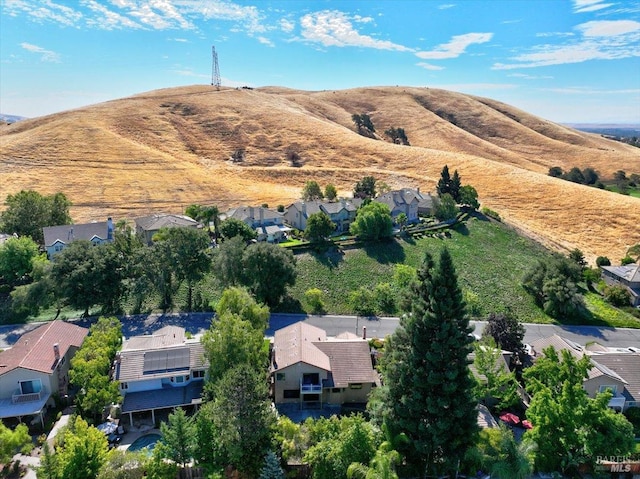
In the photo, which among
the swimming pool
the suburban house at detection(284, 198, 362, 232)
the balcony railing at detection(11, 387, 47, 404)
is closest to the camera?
the swimming pool

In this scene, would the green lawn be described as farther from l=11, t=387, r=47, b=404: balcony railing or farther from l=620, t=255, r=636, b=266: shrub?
l=11, t=387, r=47, b=404: balcony railing

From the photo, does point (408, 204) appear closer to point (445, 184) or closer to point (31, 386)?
point (445, 184)

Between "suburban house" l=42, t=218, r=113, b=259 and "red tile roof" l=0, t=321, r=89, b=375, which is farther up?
"suburban house" l=42, t=218, r=113, b=259

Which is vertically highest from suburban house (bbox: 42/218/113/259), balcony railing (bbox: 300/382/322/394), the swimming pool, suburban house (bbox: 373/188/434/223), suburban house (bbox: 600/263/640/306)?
suburban house (bbox: 373/188/434/223)

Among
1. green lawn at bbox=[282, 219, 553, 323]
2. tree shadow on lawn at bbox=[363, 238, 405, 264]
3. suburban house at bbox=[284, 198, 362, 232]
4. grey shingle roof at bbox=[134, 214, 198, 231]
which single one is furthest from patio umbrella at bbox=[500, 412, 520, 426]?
grey shingle roof at bbox=[134, 214, 198, 231]

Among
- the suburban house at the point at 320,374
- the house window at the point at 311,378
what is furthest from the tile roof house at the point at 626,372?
the house window at the point at 311,378

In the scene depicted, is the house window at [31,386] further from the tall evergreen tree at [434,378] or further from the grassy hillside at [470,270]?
the grassy hillside at [470,270]

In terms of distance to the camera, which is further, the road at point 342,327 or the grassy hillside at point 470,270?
the grassy hillside at point 470,270

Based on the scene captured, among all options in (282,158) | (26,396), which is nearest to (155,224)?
(26,396)
